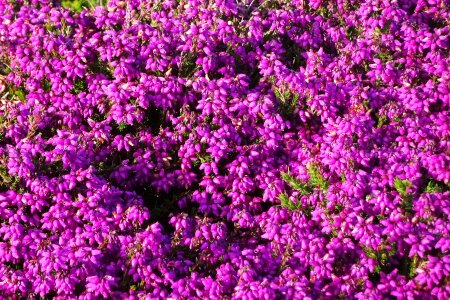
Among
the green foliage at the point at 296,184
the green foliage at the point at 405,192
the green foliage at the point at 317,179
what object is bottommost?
the green foliage at the point at 296,184

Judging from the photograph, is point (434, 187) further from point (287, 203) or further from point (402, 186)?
point (287, 203)

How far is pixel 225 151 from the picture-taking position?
5.87m

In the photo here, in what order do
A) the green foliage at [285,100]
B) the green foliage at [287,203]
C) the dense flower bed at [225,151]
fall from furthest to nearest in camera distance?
the green foliage at [285,100] → the green foliage at [287,203] → the dense flower bed at [225,151]

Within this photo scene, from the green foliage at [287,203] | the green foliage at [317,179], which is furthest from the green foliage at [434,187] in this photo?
the green foliage at [287,203]

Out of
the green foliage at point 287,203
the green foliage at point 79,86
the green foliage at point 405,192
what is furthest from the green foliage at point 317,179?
the green foliage at point 79,86

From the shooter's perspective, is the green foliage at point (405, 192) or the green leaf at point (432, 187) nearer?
the green foliage at point (405, 192)

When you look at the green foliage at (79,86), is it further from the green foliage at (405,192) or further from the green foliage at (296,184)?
the green foliage at (405,192)

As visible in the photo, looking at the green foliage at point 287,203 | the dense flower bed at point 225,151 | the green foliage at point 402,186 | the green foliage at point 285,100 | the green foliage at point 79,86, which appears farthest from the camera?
the green foliage at point 79,86

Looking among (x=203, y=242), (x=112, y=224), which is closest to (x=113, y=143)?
(x=112, y=224)

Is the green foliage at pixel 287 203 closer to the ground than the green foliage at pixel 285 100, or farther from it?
closer to the ground

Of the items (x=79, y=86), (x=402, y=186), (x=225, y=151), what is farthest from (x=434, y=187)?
(x=79, y=86)

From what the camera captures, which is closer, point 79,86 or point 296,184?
point 296,184

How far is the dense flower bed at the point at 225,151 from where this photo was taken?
5180 mm

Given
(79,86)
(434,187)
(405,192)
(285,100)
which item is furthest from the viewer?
(79,86)
